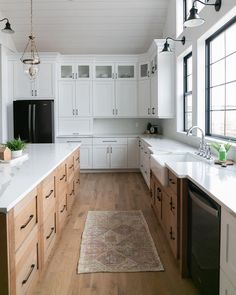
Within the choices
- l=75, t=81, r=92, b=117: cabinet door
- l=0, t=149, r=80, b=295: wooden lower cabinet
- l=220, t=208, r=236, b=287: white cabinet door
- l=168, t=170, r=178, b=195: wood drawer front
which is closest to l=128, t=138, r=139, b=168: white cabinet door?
l=75, t=81, r=92, b=117: cabinet door

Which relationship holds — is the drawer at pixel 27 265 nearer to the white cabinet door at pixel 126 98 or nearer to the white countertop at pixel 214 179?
the white countertop at pixel 214 179

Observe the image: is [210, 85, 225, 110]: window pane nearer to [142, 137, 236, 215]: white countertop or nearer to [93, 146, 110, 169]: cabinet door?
[142, 137, 236, 215]: white countertop

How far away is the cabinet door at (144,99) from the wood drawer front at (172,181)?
394 cm

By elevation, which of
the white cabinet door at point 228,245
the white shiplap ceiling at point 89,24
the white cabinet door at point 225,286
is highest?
the white shiplap ceiling at point 89,24

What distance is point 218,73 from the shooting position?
3.78 metres

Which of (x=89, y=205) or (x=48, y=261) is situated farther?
(x=89, y=205)

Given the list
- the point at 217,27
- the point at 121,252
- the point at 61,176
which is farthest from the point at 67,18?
the point at 121,252

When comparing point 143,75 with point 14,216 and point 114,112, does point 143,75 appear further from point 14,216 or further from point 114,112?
point 14,216

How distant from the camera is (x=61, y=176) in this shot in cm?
321

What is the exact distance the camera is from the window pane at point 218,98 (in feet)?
11.9

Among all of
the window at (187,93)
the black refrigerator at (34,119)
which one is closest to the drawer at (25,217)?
the window at (187,93)

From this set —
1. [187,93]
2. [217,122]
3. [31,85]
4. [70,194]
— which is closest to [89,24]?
[31,85]

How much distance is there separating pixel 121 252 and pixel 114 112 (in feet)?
15.2

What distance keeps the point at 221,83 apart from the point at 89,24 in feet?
12.1
